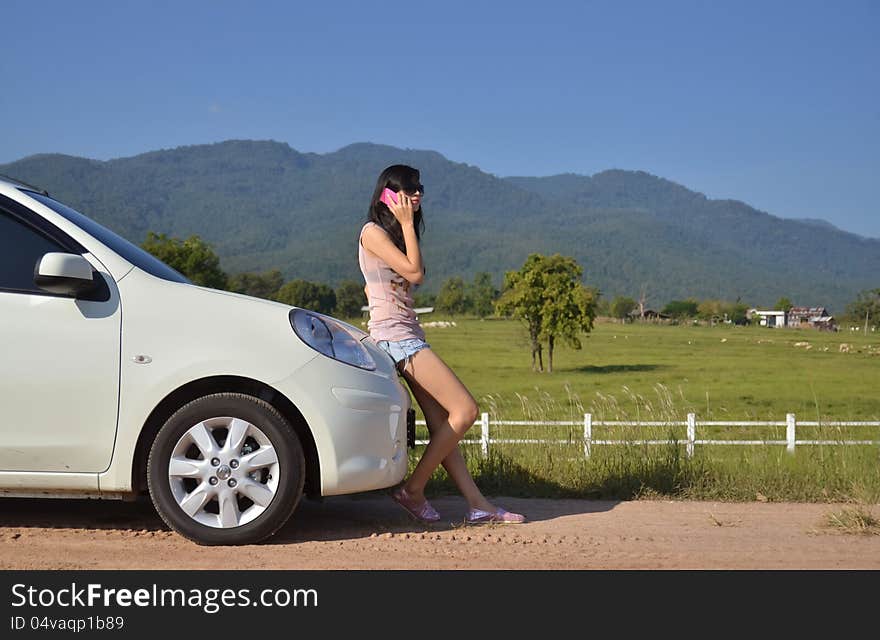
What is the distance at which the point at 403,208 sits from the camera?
5.26 meters

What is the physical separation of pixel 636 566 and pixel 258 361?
6.64ft

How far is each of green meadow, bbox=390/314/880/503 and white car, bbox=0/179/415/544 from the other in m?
2.18

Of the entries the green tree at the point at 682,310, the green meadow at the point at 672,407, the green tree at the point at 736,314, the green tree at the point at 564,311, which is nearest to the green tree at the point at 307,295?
the green meadow at the point at 672,407

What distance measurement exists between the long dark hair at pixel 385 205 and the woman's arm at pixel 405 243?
0.07 metres

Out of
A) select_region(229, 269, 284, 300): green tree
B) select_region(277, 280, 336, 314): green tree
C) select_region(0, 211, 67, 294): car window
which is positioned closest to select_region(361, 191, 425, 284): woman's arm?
select_region(0, 211, 67, 294): car window

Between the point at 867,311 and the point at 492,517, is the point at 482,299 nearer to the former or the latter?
the point at 867,311

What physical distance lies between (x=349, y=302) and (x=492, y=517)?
124 meters

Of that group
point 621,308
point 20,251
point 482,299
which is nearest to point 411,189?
point 20,251

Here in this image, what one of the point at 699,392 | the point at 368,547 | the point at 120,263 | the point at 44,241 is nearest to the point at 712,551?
the point at 368,547

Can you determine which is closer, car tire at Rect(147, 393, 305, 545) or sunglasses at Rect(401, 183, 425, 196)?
car tire at Rect(147, 393, 305, 545)

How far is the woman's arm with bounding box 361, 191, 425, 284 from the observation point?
17.1 feet

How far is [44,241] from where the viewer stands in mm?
4699

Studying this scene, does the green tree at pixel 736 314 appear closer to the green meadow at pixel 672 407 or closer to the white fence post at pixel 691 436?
the green meadow at pixel 672 407

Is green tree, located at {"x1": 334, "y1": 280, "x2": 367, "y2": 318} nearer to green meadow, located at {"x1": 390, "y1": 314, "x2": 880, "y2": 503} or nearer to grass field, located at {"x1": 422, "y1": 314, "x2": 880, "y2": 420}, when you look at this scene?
green meadow, located at {"x1": 390, "y1": 314, "x2": 880, "y2": 503}
